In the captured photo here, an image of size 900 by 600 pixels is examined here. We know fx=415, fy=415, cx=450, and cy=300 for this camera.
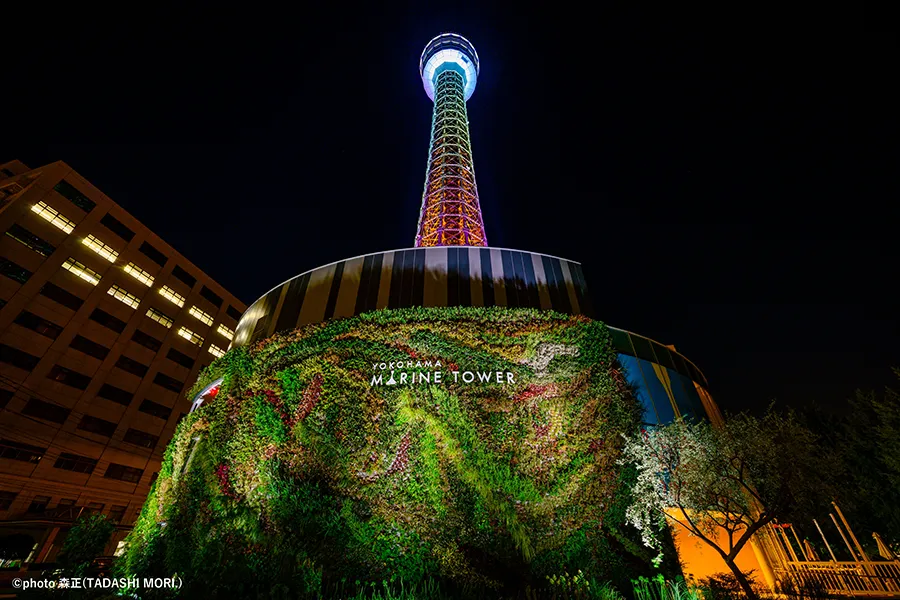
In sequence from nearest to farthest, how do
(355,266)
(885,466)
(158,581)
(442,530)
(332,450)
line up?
(158,581)
(442,530)
(332,450)
(355,266)
(885,466)

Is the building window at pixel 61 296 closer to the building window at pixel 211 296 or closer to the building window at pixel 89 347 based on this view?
the building window at pixel 89 347

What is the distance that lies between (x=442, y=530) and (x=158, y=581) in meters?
7.29

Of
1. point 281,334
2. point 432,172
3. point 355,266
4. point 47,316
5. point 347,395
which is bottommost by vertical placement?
point 347,395

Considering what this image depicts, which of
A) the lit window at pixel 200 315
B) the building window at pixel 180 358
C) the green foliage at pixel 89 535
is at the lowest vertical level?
the green foliage at pixel 89 535

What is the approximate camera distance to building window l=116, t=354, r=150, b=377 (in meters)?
42.7

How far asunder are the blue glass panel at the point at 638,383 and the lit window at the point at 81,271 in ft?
163

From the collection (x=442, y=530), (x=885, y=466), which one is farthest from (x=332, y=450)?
(x=885, y=466)

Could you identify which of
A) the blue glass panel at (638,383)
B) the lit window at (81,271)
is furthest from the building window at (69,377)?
the blue glass panel at (638,383)

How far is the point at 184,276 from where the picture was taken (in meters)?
52.3

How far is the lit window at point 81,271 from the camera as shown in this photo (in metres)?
40.1

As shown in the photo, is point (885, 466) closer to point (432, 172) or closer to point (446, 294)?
point (446, 294)

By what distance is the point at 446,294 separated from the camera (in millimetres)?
17188

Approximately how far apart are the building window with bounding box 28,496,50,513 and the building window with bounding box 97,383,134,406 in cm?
937

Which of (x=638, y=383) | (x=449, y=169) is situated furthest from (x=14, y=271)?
(x=638, y=383)
